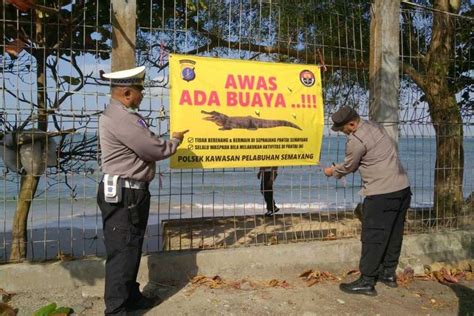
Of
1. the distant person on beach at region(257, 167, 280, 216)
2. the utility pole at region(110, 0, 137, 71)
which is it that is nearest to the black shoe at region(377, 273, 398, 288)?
the distant person on beach at region(257, 167, 280, 216)

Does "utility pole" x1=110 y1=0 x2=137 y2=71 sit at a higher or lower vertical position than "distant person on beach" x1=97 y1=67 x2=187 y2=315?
higher

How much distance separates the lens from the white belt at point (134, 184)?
3.86m

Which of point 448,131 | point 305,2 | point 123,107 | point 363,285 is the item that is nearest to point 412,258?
point 363,285

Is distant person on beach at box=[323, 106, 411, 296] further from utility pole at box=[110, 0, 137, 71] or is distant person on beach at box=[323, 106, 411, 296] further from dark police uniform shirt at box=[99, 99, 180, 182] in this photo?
utility pole at box=[110, 0, 137, 71]

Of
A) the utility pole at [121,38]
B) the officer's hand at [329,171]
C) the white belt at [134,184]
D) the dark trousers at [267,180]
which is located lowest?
the dark trousers at [267,180]

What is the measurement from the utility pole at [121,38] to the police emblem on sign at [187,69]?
0.46 m

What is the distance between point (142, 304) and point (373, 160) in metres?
2.47

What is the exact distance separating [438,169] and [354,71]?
1.83 m

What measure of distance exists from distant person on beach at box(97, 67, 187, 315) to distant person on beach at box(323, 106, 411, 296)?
184 centimetres

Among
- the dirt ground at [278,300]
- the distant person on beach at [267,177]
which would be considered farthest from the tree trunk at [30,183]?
the distant person on beach at [267,177]

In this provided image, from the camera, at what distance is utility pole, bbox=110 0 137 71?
453 cm

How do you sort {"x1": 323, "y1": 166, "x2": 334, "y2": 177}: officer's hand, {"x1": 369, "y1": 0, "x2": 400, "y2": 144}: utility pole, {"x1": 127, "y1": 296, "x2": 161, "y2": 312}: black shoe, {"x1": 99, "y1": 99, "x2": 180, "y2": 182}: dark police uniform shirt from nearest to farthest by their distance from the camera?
{"x1": 99, "y1": 99, "x2": 180, "y2": 182}: dark police uniform shirt → {"x1": 127, "y1": 296, "x2": 161, "y2": 312}: black shoe → {"x1": 323, "y1": 166, "x2": 334, "y2": 177}: officer's hand → {"x1": 369, "y1": 0, "x2": 400, "y2": 144}: utility pole

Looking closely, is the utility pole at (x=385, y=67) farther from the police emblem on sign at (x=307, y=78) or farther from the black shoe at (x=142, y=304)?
the black shoe at (x=142, y=304)

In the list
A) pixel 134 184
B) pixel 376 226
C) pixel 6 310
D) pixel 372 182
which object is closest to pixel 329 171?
pixel 372 182
